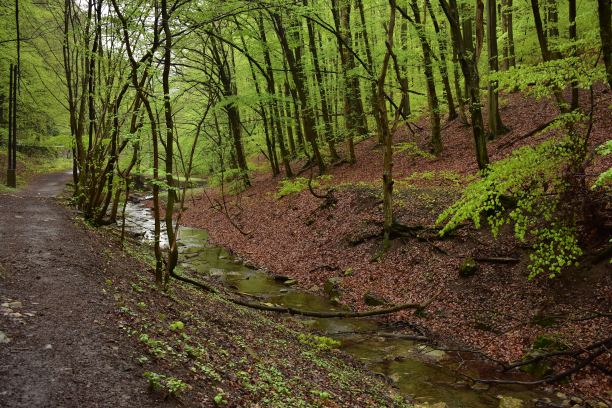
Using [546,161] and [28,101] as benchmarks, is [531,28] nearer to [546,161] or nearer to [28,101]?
[546,161]

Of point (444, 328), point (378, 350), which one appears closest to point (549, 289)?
point (444, 328)

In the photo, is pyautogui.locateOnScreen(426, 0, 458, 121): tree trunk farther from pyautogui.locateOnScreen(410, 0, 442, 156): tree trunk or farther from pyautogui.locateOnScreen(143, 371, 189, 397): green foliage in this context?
→ pyautogui.locateOnScreen(143, 371, 189, 397): green foliage

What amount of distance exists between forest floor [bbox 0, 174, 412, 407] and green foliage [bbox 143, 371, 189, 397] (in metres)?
0.01

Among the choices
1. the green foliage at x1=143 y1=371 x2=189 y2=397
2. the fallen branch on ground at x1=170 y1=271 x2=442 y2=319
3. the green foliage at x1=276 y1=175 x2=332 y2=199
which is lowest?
the fallen branch on ground at x1=170 y1=271 x2=442 y2=319

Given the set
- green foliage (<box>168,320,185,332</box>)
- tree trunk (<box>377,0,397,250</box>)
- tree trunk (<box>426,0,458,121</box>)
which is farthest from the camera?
tree trunk (<box>426,0,458,121</box>)

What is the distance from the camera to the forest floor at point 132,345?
180 inches

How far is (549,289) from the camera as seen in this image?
9844 millimetres

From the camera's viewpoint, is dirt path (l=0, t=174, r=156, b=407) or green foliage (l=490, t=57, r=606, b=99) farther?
green foliage (l=490, t=57, r=606, b=99)

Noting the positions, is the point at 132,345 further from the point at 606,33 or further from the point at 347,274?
the point at 606,33

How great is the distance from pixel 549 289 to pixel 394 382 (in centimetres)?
458

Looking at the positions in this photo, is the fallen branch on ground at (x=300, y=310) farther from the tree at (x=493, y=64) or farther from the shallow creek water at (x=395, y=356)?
the tree at (x=493, y=64)

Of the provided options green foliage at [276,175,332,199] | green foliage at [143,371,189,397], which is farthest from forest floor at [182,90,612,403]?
green foliage at [143,371,189,397]

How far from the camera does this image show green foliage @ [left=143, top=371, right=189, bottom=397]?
4.68m

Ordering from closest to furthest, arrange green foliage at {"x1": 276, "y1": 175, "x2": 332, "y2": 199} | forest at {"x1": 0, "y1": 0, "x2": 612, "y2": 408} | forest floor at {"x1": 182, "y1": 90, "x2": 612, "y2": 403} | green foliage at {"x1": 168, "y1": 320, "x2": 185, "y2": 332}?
1. forest at {"x1": 0, "y1": 0, "x2": 612, "y2": 408}
2. green foliage at {"x1": 168, "y1": 320, "x2": 185, "y2": 332}
3. forest floor at {"x1": 182, "y1": 90, "x2": 612, "y2": 403}
4. green foliage at {"x1": 276, "y1": 175, "x2": 332, "y2": 199}
